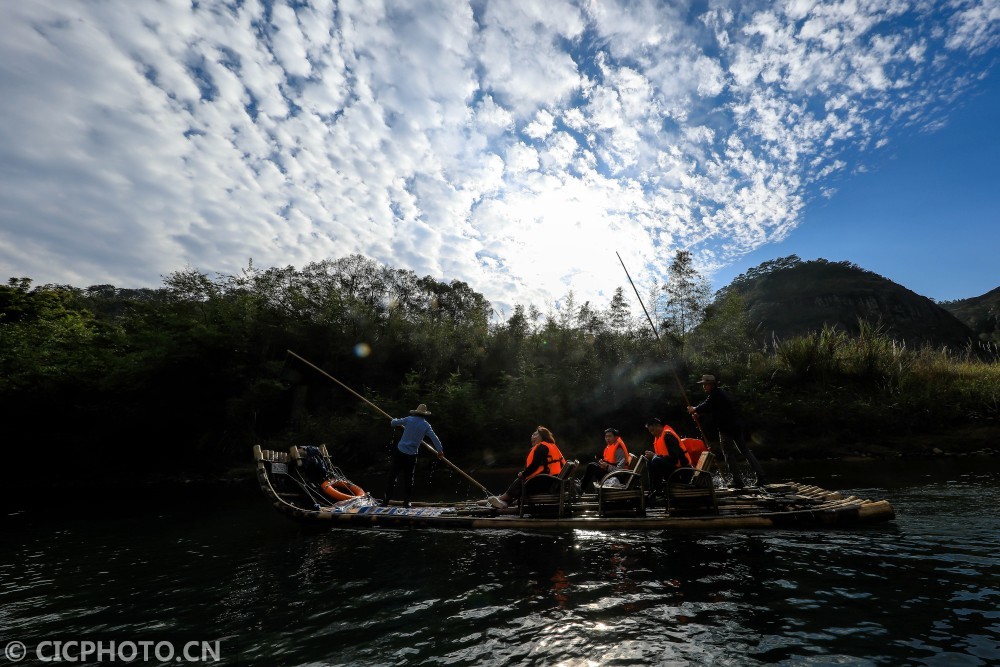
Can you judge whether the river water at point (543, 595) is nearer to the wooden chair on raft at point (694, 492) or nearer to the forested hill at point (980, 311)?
the wooden chair on raft at point (694, 492)

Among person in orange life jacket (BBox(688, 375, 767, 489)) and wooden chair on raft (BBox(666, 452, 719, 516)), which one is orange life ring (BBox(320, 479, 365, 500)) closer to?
wooden chair on raft (BBox(666, 452, 719, 516))

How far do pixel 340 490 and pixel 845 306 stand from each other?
3937 inches

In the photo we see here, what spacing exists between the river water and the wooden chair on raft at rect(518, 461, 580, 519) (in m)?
0.59

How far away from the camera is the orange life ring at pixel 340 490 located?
11.7 meters

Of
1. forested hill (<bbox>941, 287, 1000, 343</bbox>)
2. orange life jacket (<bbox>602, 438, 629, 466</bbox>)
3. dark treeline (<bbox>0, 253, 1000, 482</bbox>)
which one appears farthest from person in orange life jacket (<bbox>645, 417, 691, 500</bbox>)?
forested hill (<bbox>941, 287, 1000, 343</bbox>)

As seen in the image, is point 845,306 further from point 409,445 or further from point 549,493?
point 409,445

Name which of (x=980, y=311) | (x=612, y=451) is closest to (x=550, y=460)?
(x=612, y=451)

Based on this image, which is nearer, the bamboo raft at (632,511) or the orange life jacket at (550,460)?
the bamboo raft at (632,511)

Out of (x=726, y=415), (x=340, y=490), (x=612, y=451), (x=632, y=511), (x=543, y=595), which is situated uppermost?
(x=726, y=415)

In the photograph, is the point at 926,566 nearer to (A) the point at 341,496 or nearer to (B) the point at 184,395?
(A) the point at 341,496

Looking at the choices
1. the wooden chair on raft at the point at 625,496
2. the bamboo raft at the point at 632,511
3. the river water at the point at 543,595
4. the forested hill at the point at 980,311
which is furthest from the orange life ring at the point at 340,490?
the forested hill at the point at 980,311

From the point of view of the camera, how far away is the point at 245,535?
34.3 feet

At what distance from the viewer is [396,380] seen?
32.0m

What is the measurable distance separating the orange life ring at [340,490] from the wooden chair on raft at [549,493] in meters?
4.80
